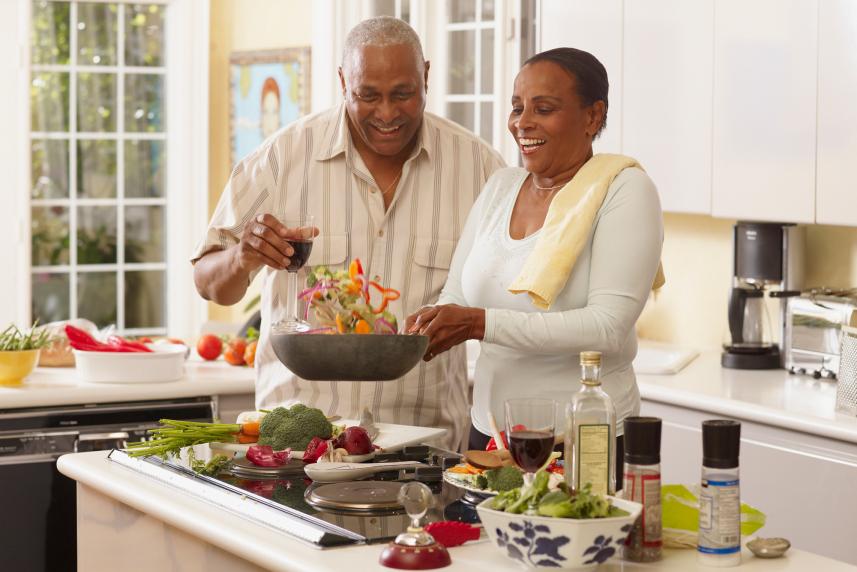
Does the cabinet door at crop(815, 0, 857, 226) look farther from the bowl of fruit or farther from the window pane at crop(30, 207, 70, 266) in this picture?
the window pane at crop(30, 207, 70, 266)

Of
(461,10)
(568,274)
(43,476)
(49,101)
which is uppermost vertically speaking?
(461,10)

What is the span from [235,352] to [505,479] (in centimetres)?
212

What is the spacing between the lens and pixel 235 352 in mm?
3984

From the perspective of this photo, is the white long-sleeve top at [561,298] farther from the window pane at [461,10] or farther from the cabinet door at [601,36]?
the window pane at [461,10]

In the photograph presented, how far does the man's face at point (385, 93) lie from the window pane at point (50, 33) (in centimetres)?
395

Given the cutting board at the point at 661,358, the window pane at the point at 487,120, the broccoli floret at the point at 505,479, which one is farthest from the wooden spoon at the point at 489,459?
the window pane at the point at 487,120

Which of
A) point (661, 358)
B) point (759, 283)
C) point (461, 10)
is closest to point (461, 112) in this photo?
point (461, 10)

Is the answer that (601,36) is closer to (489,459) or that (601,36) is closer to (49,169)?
(489,459)

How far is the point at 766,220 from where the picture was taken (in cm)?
371

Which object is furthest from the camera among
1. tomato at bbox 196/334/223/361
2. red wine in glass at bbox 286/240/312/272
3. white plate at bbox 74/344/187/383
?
tomato at bbox 196/334/223/361

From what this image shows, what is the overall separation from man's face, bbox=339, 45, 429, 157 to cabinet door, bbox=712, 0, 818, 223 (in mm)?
1281

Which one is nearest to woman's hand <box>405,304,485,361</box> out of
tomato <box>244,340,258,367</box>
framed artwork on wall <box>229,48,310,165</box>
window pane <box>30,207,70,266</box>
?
tomato <box>244,340,258,367</box>

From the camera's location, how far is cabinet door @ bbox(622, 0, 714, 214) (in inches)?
152

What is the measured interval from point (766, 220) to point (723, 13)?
618 millimetres
